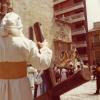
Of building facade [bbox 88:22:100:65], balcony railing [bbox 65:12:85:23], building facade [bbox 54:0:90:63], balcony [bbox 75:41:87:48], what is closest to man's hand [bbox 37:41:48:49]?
building facade [bbox 88:22:100:65]

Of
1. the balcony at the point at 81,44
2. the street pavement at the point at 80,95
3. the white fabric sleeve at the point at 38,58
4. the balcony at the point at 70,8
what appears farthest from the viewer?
the balcony at the point at 70,8

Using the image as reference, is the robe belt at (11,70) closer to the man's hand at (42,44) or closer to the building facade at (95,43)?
the man's hand at (42,44)

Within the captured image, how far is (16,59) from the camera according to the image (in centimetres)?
205

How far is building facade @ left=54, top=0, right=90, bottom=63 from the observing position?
103 feet

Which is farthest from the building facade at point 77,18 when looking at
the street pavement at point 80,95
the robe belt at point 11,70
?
the robe belt at point 11,70

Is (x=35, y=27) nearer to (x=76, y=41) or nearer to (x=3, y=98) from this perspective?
(x=3, y=98)

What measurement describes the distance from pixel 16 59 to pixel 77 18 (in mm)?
30605

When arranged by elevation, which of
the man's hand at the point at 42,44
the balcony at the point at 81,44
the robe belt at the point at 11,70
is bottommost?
the robe belt at the point at 11,70

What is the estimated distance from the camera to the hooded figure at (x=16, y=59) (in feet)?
6.58

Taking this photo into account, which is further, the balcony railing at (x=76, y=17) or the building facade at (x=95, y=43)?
the balcony railing at (x=76, y=17)

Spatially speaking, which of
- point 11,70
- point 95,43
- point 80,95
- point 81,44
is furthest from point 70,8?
point 11,70

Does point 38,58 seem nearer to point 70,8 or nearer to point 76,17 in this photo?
point 76,17

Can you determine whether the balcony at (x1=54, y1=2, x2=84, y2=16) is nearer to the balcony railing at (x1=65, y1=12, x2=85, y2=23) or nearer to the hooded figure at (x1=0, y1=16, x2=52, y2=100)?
the balcony railing at (x1=65, y1=12, x2=85, y2=23)

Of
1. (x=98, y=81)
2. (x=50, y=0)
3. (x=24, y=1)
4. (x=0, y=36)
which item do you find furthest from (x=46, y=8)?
(x=0, y=36)
